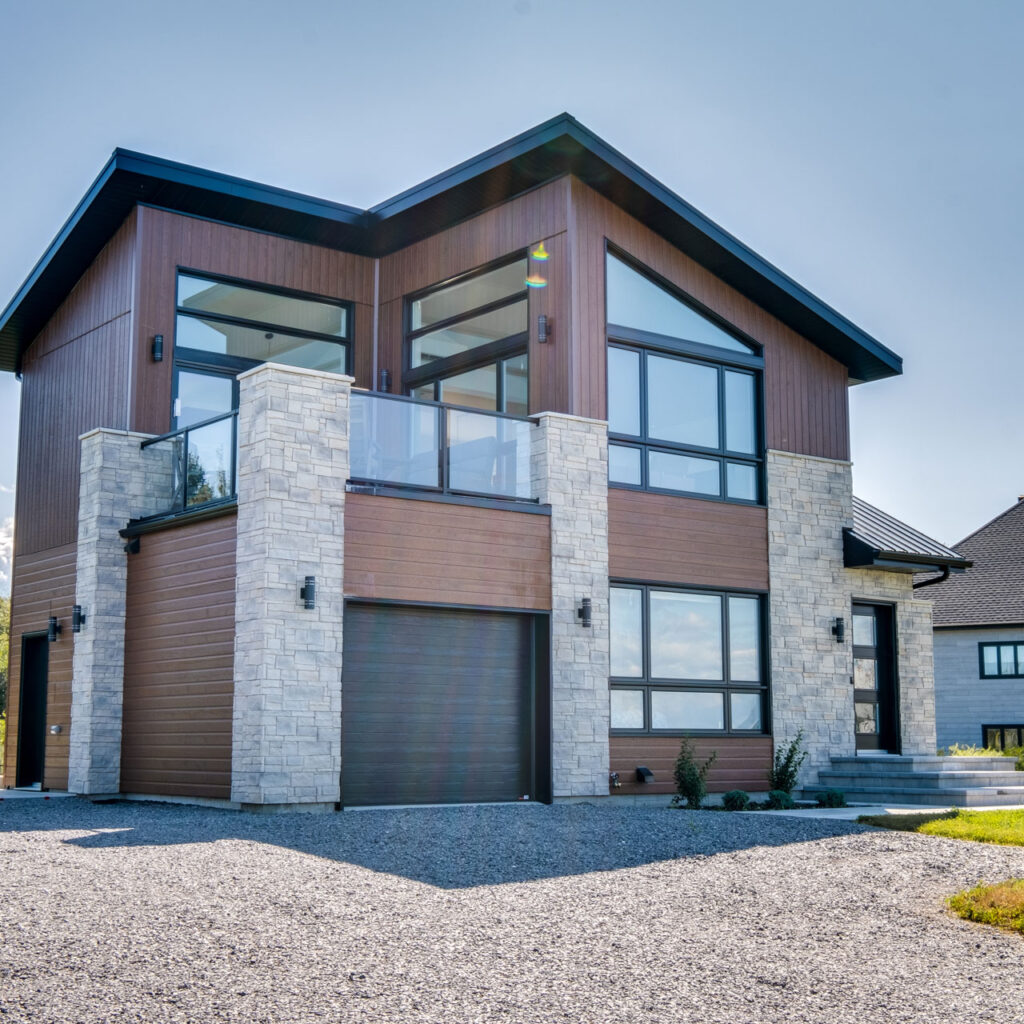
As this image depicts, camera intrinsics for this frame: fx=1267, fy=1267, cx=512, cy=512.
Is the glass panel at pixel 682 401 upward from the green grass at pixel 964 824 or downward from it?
upward

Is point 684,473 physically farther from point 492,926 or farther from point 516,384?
point 492,926

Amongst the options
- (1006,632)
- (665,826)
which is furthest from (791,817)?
(1006,632)

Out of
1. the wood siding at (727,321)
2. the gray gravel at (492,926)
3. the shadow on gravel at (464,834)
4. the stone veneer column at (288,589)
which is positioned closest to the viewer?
the gray gravel at (492,926)

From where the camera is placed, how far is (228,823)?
33.6 ft

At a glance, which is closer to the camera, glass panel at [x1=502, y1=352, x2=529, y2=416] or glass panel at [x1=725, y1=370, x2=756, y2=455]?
glass panel at [x1=502, y1=352, x2=529, y2=416]

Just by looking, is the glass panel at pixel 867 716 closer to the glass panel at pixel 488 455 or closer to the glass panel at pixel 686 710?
the glass panel at pixel 686 710

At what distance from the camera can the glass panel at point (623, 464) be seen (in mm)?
14289

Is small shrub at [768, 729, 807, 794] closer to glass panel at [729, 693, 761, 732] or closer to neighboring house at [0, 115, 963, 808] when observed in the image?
neighboring house at [0, 115, 963, 808]

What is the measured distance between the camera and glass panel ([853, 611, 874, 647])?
16.5m

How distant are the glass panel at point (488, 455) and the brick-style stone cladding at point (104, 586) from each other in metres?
3.46

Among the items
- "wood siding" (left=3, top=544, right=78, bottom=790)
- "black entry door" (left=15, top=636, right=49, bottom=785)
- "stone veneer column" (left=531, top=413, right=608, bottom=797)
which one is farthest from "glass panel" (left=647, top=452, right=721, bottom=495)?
"black entry door" (left=15, top=636, right=49, bottom=785)

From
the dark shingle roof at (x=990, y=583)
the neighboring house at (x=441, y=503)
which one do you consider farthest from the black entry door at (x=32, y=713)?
the dark shingle roof at (x=990, y=583)

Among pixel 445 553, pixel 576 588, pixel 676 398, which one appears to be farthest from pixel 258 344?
pixel 576 588

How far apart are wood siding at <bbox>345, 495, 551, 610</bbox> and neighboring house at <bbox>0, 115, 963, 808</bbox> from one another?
30 mm
